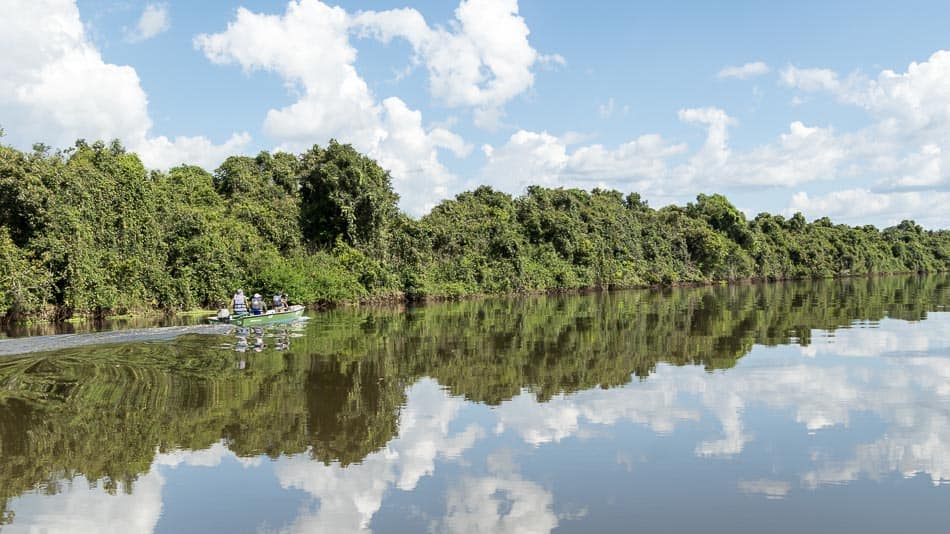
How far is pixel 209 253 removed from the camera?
33.7m

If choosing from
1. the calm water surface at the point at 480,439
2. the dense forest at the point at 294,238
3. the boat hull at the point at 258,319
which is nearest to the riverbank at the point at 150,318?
the dense forest at the point at 294,238

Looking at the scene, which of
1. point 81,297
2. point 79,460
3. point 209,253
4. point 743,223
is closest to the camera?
point 79,460

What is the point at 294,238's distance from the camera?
4112cm

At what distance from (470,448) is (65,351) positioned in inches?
543

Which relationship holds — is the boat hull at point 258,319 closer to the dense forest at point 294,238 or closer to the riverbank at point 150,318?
the riverbank at point 150,318

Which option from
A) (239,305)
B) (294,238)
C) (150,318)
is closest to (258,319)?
(239,305)

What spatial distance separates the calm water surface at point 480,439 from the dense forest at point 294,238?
1182cm

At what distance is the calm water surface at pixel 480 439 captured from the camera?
7.04 meters

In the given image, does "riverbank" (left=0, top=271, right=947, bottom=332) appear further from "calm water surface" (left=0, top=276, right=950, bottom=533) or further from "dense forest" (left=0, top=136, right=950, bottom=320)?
"calm water surface" (left=0, top=276, right=950, bottom=533)

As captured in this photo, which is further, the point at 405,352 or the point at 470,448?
the point at 405,352

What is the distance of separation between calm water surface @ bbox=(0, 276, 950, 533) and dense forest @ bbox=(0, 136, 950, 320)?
38.8 feet

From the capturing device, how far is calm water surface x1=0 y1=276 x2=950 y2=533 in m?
7.04

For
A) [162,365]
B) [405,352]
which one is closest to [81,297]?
[162,365]

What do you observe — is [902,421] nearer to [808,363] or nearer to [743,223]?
[808,363]
